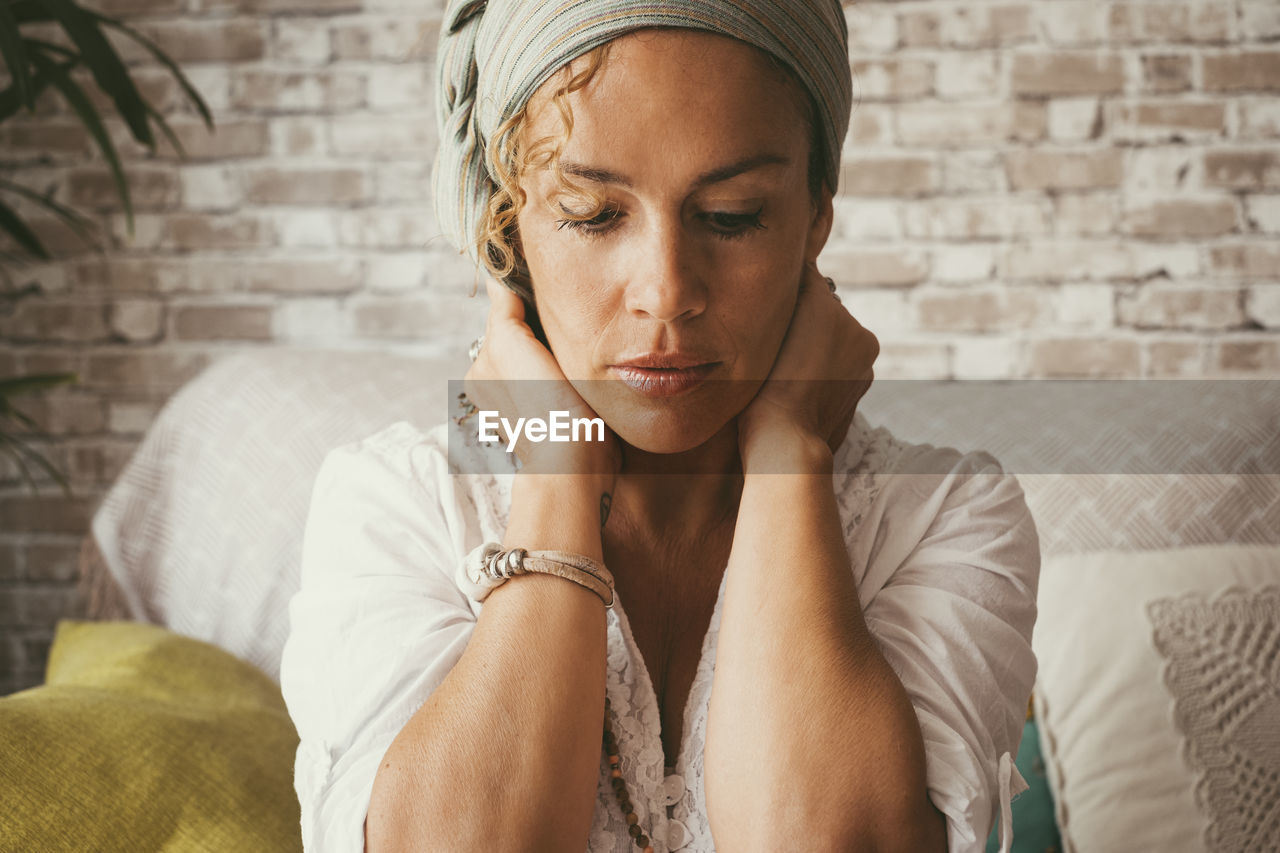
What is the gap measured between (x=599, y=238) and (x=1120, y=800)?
0.99 m

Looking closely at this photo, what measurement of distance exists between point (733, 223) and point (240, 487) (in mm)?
1137

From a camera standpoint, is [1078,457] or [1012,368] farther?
[1012,368]

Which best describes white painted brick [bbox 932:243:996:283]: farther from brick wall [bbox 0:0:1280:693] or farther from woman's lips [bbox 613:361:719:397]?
woman's lips [bbox 613:361:719:397]

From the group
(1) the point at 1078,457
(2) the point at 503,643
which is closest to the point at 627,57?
(2) the point at 503,643

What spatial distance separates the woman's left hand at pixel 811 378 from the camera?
894mm

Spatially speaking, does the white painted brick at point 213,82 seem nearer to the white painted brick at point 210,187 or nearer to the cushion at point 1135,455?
the white painted brick at point 210,187

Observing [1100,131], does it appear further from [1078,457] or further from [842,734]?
[842,734]

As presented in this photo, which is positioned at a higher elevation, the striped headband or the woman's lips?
the striped headband

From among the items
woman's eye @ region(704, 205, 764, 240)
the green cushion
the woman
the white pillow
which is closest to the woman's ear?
the woman

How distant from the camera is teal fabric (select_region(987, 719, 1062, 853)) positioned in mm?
1316

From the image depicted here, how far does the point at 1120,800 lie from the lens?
4.13ft

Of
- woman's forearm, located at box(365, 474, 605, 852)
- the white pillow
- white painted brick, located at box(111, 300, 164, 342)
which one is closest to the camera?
woman's forearm, located at box(365, 474, 605, 852)

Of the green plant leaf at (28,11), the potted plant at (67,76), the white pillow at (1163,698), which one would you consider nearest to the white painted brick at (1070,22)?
the white pillow at (1163,698)

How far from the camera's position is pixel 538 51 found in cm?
81
